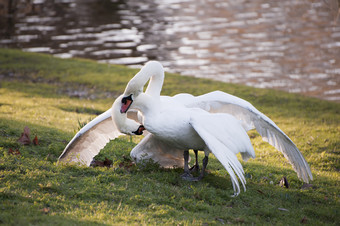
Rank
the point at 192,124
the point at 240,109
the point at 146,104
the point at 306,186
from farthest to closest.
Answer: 1. the point at 306,186
2. the point at 240,109
3. the point at 146,104
4. the point at 192,124

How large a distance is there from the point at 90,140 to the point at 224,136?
224cm

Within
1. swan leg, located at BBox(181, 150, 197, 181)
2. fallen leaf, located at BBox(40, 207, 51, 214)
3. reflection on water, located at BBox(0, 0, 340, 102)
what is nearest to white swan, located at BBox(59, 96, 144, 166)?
swan leg, located at BBox(181, 150, 197, 181)

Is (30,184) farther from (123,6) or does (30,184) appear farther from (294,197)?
(123,6)

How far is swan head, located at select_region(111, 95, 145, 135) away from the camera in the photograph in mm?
5789

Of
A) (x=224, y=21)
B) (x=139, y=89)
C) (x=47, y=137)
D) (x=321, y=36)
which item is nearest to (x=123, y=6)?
(x=224, y=21)

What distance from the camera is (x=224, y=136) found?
5.88 meters

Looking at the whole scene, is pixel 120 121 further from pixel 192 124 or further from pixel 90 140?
pixel 90 140

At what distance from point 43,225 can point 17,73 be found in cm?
1116

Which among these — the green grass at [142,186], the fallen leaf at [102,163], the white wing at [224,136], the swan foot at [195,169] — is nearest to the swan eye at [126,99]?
the white wing at [224,136]

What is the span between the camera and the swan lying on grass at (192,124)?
19.2ft

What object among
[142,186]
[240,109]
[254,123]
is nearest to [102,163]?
[142,186]

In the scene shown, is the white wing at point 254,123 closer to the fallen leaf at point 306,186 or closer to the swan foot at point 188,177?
the fallen leaf at point 306,186

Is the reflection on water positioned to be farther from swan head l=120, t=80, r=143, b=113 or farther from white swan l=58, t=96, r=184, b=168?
swan head l=120, t=80, r=143, b=113

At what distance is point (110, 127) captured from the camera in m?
6.98
